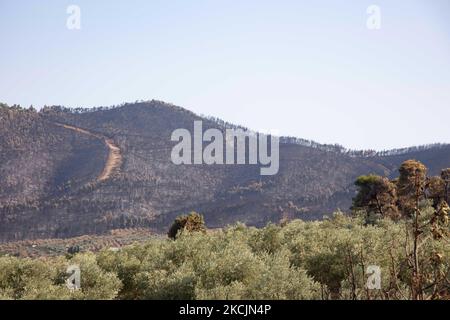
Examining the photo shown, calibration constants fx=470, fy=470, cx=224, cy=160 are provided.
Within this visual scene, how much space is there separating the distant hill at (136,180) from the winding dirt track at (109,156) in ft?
1.09

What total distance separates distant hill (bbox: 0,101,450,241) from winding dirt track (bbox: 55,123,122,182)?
333mm

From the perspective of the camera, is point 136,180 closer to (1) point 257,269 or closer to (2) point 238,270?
(2) point 238,270

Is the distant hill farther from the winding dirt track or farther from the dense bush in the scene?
the dense bush

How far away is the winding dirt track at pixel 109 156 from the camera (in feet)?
437

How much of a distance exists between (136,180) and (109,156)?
16.4 metres

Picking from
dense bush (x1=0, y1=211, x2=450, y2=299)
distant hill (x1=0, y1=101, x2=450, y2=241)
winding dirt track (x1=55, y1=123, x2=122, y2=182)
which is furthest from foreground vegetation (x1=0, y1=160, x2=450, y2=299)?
winding dirt track (x1=55, y1=123, x2=122, y2=182)

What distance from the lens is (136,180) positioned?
428ft

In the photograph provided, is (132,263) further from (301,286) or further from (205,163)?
(205,163)

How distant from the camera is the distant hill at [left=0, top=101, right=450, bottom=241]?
358 ft

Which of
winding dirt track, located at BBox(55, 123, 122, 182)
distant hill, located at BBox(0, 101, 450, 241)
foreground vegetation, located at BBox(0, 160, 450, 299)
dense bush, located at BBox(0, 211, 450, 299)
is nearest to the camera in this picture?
foreground vegetation, located at BBox(0, 160, 450, 299)

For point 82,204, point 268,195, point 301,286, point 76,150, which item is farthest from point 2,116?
point 301,286

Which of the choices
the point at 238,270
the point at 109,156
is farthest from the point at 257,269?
the point at 109,156
